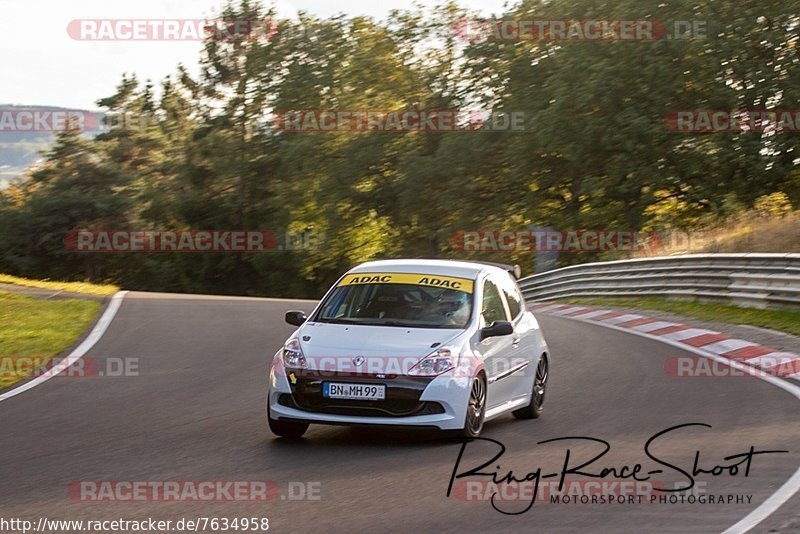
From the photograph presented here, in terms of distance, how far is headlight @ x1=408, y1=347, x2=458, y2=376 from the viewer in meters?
9.29

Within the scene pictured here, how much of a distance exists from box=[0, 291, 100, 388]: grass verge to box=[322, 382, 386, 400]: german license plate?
561cm

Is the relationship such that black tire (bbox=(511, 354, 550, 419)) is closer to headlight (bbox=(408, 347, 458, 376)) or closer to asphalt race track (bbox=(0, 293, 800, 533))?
asphalt race track (bbox=(0, 293, 800, 533))

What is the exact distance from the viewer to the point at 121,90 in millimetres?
86812

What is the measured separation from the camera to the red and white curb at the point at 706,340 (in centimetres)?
1480

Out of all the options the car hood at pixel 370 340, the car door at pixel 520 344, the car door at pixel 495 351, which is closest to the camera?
the car hood at pixel 370 340

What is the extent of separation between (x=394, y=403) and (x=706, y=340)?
9.96m

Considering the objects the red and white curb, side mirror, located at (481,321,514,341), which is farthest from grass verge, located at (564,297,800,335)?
side mirror, located at (481,321,514,341)

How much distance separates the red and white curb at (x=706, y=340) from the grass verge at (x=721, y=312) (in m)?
0.75

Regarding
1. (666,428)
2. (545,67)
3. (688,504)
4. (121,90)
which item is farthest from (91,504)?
(121,90)

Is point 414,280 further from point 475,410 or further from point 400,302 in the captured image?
point 475,410

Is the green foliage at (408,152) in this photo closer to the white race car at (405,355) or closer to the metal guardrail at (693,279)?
the metal guardrail at (693,279)

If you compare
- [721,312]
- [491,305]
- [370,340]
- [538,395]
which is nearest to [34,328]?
[538,395]

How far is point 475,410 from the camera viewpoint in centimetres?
967

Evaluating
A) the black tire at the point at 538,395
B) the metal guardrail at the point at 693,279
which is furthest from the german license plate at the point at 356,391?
the metal guardrail at the point at 693,279
